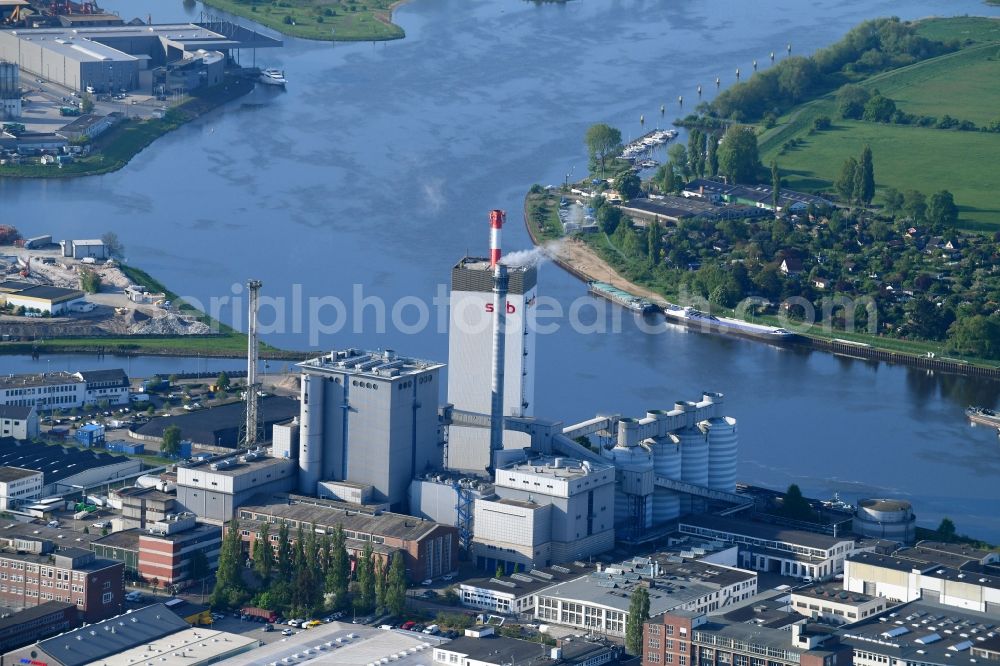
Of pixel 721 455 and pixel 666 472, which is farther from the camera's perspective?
pixel 721 455

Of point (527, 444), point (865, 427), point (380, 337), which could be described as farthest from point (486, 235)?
point (527, 444)

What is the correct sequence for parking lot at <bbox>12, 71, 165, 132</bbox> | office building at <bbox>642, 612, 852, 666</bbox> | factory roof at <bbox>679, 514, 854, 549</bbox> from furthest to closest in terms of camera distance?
parking lot at <bbox>12, 71, 165, 132</bbox>
factory roof at <bbox>679, 514, 854, 549</bbox>
office building at <bbox>642, 612, 852, 666</bbox>

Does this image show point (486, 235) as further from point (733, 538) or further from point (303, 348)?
point (733, 538)

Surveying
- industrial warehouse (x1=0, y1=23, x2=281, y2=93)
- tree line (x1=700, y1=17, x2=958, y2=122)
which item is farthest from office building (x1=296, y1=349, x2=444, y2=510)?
industrial warehouse (x1=0, y1=23, x2=281, y2=93)

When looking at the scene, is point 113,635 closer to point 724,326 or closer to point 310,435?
point 310,435

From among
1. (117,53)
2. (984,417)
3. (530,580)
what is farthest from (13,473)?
(117,53)

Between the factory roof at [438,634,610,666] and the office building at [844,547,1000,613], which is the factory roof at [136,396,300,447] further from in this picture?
the office building at [844,547,1000,613]
